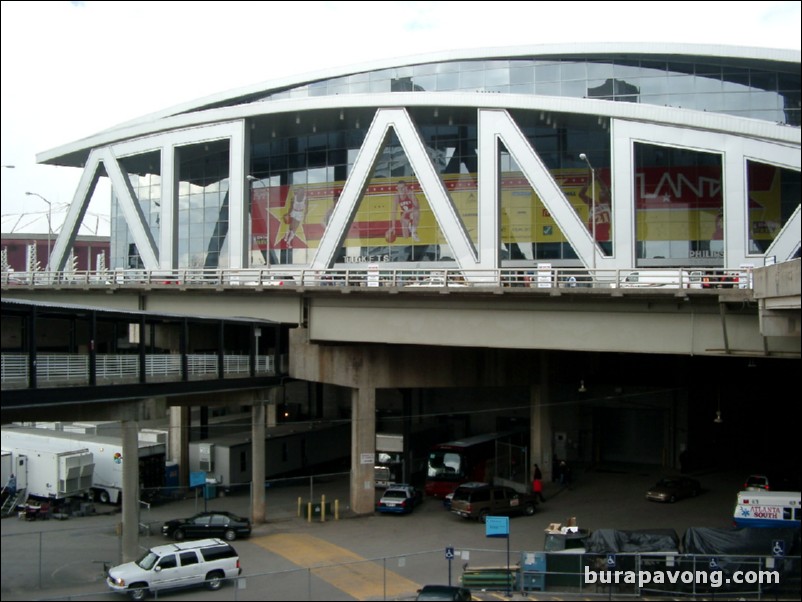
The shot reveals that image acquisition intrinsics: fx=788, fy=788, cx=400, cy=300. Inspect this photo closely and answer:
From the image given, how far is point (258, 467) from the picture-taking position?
98.5ft

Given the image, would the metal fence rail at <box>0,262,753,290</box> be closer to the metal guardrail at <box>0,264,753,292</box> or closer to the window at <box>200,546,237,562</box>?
the metal guardrail at <box>0,264,753,292</box>

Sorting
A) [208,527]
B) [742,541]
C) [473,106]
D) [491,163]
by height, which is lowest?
[208,527]

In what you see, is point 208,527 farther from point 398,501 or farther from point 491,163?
point 491,163

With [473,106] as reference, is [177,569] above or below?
below

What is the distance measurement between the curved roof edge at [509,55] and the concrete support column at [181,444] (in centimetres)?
2690

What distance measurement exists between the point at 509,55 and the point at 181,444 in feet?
100

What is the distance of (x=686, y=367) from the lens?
40375 millimetres

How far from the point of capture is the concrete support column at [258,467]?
29.5 meters

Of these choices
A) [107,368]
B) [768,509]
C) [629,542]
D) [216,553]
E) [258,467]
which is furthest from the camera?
[258,467]

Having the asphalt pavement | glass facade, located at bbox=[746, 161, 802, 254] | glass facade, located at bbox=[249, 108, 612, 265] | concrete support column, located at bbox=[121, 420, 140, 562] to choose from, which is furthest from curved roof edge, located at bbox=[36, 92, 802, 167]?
concrete support column, located at bbox=[121, 420, 140, 562]

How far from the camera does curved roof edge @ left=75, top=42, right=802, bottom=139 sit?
4275cm

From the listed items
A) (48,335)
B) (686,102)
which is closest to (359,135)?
(686,102)

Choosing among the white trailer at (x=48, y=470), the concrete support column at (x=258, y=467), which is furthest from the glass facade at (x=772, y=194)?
the white trailer at (x=48, y=470)

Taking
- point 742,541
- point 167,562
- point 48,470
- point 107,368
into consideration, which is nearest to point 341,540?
point 167,562
